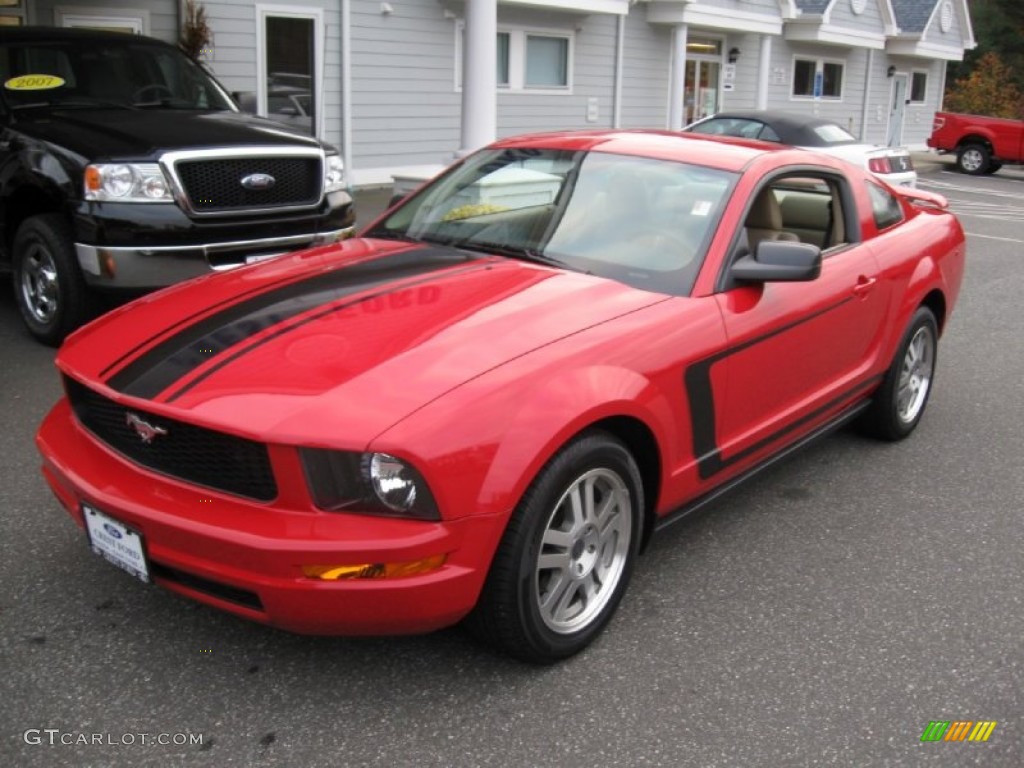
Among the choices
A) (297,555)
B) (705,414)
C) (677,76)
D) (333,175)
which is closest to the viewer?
(297,555)

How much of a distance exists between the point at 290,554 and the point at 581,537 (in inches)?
36.3

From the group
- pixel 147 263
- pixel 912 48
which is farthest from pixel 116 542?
pixel 912 48

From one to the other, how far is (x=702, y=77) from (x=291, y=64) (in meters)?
11.0

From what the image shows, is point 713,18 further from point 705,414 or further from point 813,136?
point 705,414

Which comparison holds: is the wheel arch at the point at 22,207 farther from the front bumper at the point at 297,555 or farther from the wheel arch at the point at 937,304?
the wheel arch at the point at 937,304

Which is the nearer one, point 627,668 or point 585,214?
point 627,668

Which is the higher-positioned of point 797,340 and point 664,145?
point 664,145

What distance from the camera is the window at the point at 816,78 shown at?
24.5 m

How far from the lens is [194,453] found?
9.07 ft

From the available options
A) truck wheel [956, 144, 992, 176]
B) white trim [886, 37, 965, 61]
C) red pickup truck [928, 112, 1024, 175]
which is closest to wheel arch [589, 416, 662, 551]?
red pickup truck [928, 112, 1024, 175]

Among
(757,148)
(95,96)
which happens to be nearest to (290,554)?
(757,148)

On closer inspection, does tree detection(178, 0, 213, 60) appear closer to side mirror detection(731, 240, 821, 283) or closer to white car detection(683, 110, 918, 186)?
white car detection(683, 110, 918, 186)

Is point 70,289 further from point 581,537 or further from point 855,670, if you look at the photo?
point 855,670

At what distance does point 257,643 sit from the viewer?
3123 mm
